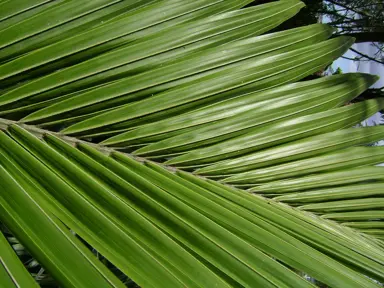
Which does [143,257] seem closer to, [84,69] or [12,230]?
[12,230]

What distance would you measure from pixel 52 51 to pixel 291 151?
2.07 ft

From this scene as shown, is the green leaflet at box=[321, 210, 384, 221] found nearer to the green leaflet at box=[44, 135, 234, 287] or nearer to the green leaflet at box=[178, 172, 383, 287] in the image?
the green leaflet at box=[178, 172, 383, 287]

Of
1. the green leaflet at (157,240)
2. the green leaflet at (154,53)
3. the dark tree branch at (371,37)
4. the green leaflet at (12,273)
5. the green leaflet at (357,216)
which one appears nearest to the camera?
the green leaflet at (12,273)

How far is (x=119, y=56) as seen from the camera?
95 centimetres

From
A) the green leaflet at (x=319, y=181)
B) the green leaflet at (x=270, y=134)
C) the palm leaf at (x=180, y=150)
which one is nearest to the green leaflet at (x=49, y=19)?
the palm leaf at (x=180, y=150)

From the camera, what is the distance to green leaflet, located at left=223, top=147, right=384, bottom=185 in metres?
1.10

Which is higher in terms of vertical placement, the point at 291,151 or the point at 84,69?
the point at 84,69

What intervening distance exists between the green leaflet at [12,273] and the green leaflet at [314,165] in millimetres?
527

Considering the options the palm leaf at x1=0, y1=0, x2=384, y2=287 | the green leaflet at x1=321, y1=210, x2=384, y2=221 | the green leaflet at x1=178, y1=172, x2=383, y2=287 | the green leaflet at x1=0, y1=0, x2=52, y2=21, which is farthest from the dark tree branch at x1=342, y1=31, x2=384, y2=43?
the green leaflet at x1=0, y1=0, x2=52, y2=21

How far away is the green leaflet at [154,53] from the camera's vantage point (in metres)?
0.92

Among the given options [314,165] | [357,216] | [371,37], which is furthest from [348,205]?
[371,37]

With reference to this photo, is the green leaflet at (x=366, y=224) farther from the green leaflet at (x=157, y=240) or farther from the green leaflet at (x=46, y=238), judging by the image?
the green leaflet at (x=46, y=238)

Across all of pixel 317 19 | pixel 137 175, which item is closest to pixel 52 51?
pixel 137 175

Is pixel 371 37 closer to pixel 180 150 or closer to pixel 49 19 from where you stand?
pixel 180 150
